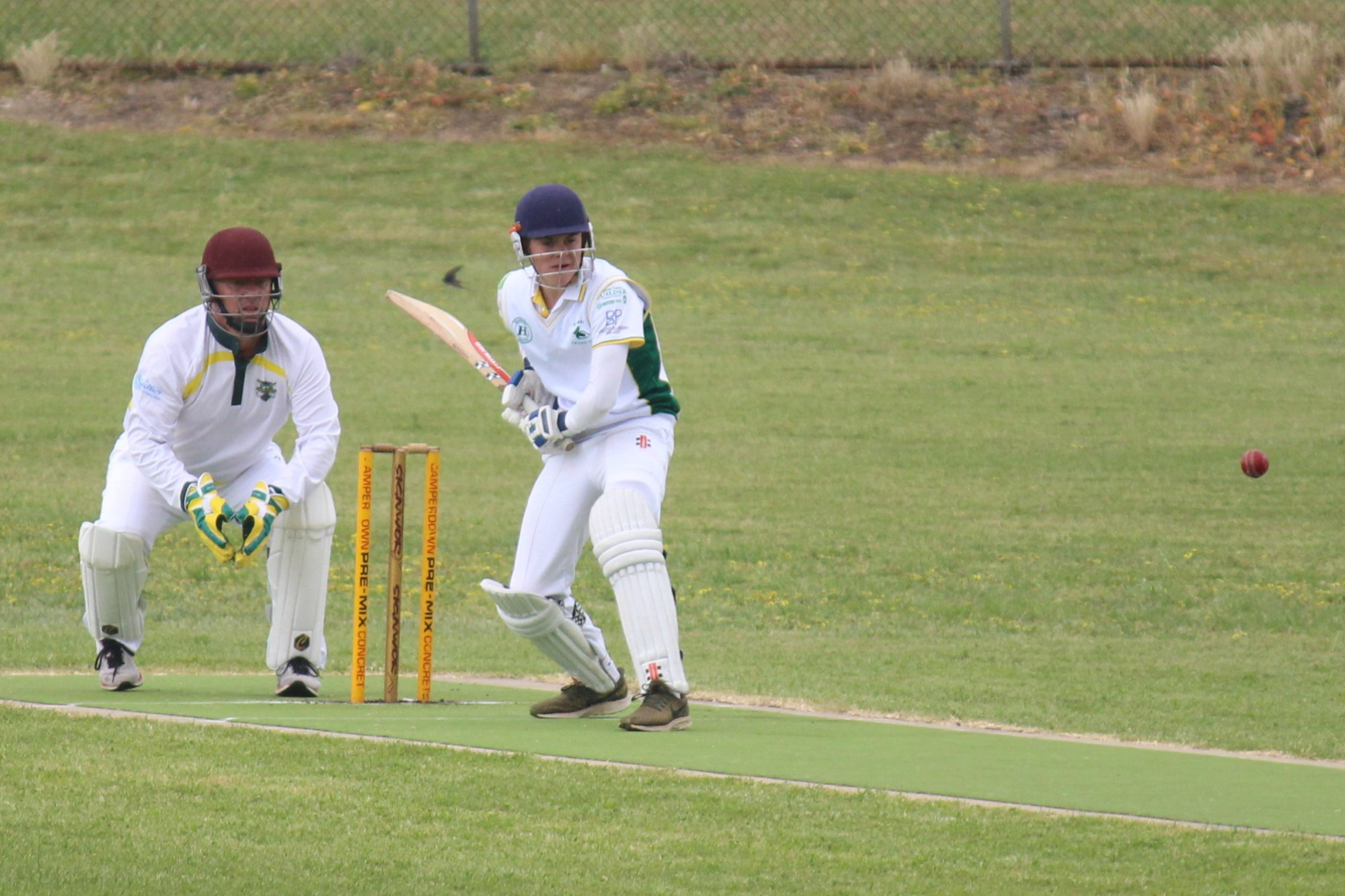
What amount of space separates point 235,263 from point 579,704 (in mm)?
2100

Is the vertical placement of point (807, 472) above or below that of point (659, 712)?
above

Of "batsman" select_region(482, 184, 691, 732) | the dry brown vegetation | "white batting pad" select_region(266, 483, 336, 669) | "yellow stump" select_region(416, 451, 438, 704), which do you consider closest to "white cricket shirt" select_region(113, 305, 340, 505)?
"white batting pad" select_region(266, 483, 336, 669)

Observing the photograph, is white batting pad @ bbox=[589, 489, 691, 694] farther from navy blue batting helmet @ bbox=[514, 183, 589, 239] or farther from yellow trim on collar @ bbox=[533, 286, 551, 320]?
navy blue batting helmet @ bbox=[514, 183, 589, 239]

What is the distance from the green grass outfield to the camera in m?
5.24

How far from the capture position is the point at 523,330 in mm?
6980

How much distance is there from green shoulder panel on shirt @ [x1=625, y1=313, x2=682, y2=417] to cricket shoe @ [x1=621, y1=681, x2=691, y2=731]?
1065 millimetres

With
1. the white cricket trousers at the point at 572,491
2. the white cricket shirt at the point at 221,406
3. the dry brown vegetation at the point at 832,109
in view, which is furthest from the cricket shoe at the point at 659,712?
the dry brown vegetation at the point at 832,109

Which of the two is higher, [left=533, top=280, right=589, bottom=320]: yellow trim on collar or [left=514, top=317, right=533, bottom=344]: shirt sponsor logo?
[left=533, top=280, right=589, bottom=320]: yellow trim on collar

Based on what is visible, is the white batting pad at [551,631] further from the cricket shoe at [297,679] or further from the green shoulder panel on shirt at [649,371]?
the cricket shoe at [297,679]

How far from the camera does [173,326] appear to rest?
282 inches

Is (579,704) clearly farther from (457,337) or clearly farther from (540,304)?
(457,337)

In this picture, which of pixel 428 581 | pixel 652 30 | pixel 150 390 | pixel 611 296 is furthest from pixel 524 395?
pixel 652 30

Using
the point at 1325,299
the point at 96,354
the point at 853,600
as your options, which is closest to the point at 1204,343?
the point at 1325,299

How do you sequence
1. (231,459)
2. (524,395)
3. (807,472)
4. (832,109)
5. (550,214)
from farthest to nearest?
(832,109)
(807,472)
(231,459)
(524,395)
(550,214)
